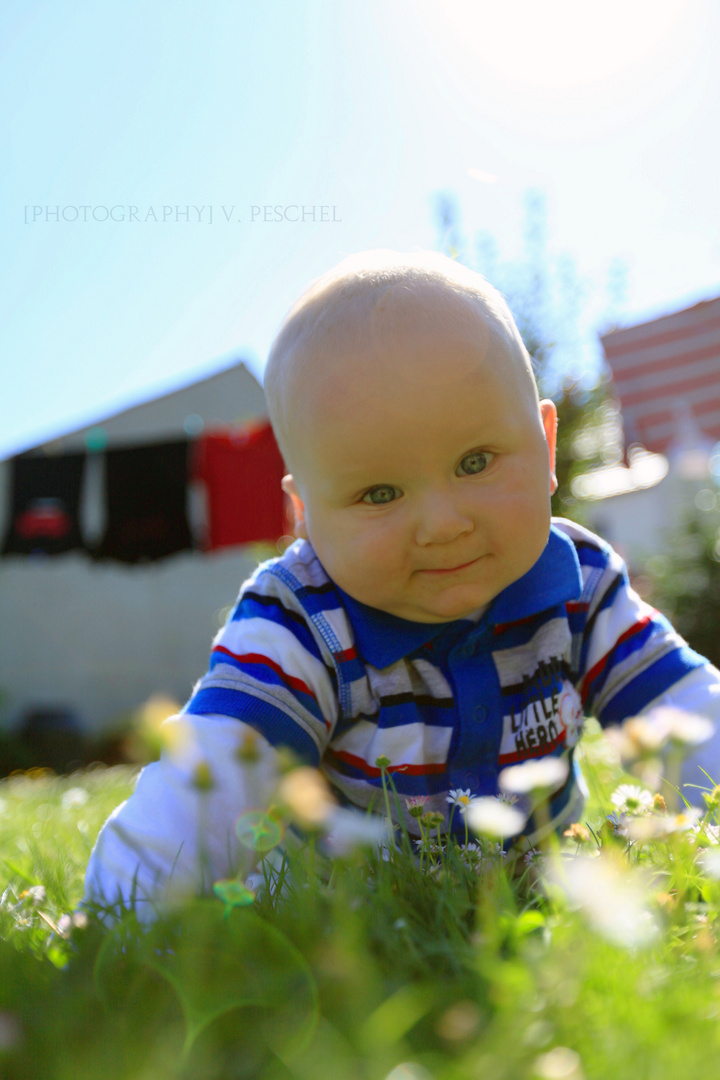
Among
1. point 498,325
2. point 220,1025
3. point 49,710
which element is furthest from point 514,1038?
point 49,710

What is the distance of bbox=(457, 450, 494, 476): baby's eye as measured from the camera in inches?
51.4

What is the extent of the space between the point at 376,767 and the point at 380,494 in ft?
1.79

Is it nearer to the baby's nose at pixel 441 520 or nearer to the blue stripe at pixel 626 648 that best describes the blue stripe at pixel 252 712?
the baby's nose at pixel 441 520

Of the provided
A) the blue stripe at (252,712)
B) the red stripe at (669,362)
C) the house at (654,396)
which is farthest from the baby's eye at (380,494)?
the red stripe at (669,362)

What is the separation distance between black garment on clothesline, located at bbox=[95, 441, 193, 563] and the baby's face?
577 cm

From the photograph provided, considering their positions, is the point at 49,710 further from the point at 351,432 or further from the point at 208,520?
the point at 351,432

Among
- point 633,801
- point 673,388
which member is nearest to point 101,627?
point 673,388

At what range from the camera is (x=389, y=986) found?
0.69m

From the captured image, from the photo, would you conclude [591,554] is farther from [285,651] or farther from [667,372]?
[667,372]

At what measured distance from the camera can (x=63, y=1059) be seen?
0.57 meters

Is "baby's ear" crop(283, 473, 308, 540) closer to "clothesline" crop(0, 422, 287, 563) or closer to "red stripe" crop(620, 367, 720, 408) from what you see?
"clothesline" crop(0, 422, 287, 563)

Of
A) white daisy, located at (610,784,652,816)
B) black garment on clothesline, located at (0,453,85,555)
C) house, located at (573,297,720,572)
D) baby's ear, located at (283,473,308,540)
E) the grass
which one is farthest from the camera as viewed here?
house, located at (573,297,720,572)

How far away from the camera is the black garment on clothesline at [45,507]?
7.17 meters

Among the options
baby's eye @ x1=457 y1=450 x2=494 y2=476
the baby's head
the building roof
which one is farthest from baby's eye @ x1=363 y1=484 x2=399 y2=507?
the building roof
